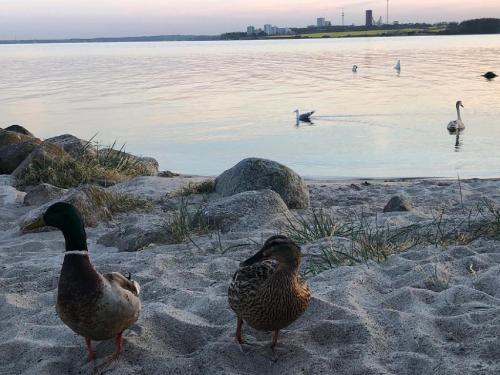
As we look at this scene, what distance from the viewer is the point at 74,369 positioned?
12.2ft

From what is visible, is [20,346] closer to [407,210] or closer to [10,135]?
[407,210]

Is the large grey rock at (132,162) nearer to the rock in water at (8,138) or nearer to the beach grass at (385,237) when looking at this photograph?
the rock in water at (8,138)

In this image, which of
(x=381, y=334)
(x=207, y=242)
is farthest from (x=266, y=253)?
(x=207, y=242)

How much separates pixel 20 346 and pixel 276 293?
166cm

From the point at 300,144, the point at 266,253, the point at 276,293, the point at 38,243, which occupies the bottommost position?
the point at 300,144

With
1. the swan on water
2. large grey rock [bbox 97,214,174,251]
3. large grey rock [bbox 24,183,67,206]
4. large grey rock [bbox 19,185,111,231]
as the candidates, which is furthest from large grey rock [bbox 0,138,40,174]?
the swan on water

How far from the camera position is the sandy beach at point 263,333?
3.67 meters

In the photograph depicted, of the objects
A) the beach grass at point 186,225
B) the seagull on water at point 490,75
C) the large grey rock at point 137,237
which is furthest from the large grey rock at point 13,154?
the seagull on water at point 490,75

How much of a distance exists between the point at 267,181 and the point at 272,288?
5193 millimetres

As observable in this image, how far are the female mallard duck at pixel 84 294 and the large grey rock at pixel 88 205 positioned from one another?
3663mm

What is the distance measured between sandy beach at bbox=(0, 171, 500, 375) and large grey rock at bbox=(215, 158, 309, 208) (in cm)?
185

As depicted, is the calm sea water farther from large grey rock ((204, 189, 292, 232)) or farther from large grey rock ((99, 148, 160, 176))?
large grey rock ((204, 189, 292, 232))

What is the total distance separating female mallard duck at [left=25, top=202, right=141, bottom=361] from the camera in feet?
11.2

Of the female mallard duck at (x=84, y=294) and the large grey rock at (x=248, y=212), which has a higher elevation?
the female mallard duck at (x=84, y=294)
